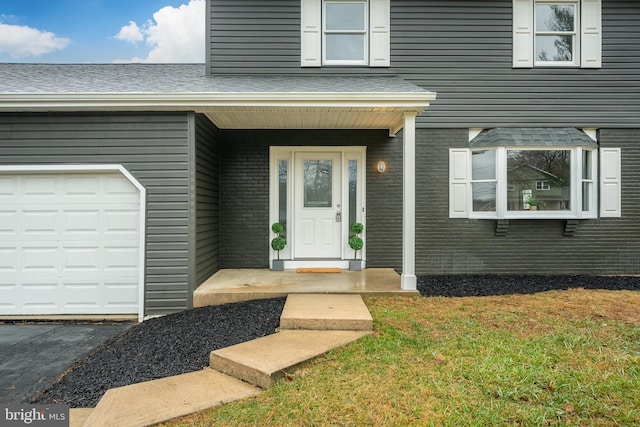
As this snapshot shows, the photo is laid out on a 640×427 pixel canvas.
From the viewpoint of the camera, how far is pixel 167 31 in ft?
76.4

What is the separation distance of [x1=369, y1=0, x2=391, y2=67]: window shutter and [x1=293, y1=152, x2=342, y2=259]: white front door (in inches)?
73.2

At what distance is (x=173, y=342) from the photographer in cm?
367

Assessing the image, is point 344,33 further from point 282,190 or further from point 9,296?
point 9,296

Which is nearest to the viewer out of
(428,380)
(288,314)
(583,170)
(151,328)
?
(428,380)

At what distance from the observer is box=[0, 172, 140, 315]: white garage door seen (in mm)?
4863

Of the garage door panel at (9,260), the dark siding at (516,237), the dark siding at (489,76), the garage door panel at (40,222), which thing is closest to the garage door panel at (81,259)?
the garage door panel at (40,222)

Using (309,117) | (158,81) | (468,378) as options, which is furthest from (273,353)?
(158,81)

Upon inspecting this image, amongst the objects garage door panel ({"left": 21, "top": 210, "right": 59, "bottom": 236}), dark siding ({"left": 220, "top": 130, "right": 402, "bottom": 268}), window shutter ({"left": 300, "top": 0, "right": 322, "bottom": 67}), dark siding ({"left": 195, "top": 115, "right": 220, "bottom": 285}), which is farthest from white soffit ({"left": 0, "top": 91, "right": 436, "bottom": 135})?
window shutter ({"left": 300, "top": 0, "right": 322, "bottom": 67})

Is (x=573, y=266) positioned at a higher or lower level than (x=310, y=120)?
lower

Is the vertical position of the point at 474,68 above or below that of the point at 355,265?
above

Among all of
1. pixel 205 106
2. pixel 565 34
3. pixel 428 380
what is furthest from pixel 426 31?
pixel 428 380

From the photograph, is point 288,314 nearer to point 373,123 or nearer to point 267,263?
point 267,263

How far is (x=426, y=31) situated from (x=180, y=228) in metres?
5.53

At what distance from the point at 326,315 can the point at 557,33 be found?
678 centimetres
